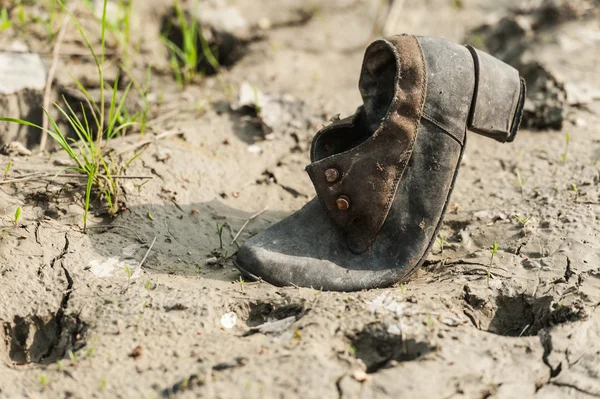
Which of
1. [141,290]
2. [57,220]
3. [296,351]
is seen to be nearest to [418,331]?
[296,351]

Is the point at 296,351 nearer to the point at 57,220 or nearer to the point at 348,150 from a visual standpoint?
the point at 348,150

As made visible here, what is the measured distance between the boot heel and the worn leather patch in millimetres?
220

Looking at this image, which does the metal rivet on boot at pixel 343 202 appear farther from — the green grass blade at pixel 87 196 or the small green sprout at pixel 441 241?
the green grass blade at pixel 87 196

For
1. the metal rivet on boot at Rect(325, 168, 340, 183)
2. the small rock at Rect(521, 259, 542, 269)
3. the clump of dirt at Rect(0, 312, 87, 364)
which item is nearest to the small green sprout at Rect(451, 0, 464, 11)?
the small rock at Rect(521, 259, 542, 269)

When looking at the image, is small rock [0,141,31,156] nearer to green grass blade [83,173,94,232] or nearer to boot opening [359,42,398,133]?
green grass blade [83,173,94,232]

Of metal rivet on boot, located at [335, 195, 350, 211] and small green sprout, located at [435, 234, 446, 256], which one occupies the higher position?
metal rivet on boot, located at [335, 195, 350, 211]

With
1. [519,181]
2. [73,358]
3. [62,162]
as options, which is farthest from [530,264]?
[62,162]

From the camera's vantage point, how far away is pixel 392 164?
2457mm

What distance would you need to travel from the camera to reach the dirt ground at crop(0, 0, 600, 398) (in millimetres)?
2094

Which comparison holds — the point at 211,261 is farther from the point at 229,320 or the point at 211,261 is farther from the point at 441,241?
the point at 441,241

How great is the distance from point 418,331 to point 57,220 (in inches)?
62.0

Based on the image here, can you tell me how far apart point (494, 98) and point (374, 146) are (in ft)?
1.62

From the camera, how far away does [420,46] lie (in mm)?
2455

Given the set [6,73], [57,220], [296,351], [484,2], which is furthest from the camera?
[484,2]
